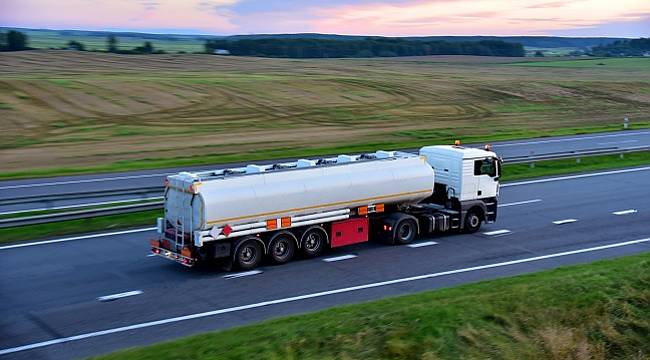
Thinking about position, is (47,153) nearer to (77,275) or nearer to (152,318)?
(77,275)

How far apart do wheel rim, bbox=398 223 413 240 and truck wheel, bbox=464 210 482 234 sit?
7.51 ft

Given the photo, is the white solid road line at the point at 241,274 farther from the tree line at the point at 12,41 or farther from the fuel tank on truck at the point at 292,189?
the tree line at the point at 12,41

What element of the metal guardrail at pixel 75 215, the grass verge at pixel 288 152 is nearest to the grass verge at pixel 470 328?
the metal guardrail at pixel 75 215

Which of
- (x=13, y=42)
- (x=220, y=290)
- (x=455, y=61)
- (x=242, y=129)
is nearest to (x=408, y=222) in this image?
(x=220, y=290)

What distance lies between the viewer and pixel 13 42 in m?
97.2

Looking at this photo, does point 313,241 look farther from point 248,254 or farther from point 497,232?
point 497,232

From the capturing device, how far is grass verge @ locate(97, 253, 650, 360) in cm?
1401

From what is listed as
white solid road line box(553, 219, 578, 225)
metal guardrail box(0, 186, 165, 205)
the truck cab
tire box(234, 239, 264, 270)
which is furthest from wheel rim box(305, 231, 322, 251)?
white solid road line box(553, 219, 578, 225)

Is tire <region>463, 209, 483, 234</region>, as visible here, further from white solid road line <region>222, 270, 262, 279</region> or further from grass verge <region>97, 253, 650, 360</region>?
white solid road line <region>222, 270, 262, 279</region>

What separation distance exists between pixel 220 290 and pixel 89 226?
25.2ft

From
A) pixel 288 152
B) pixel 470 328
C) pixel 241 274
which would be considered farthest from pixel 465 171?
pixel 288 152

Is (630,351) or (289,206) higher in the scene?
(289,206)

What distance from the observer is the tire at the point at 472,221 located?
2509 centimetres

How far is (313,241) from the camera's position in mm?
21734
